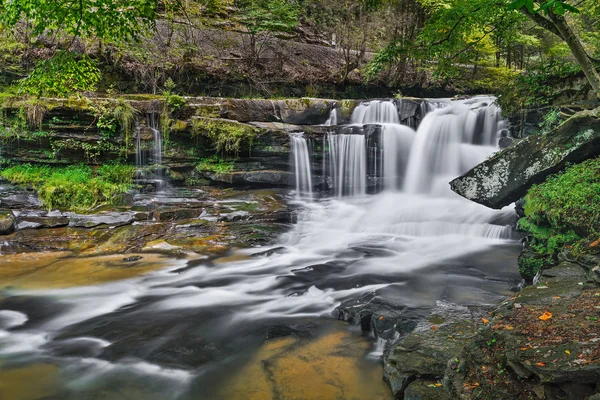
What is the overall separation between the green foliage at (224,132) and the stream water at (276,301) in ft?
4.66

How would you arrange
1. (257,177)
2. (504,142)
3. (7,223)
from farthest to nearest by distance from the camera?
(257,177), (504,142), (7,223)

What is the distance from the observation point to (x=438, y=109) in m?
12.8

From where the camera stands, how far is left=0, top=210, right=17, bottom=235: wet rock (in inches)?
329

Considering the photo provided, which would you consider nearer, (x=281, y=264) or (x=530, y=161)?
(x=530, y=161)

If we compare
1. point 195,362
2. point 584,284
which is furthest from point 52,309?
point 584,284

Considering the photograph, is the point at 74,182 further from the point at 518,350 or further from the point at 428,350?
the point at 518,350

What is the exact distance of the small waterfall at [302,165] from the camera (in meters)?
11.8

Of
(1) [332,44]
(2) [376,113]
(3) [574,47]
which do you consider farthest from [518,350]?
(1) [332,44]

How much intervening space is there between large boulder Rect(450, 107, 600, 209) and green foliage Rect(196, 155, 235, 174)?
22.3 ft

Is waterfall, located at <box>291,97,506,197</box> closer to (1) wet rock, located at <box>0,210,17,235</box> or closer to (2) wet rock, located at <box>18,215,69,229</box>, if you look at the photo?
(2) wet rock, located at <box>18,215,69,229</box>

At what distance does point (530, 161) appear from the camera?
6.14m

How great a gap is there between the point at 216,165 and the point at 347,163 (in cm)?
394

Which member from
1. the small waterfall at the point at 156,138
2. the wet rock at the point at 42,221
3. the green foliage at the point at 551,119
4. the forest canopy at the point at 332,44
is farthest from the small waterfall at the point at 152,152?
the green foliage at the point at 551,119

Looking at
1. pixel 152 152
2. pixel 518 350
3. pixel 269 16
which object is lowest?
pixel 518 350
